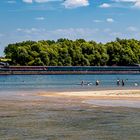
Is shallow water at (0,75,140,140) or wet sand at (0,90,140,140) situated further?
wet sand at (0,90,140,140)

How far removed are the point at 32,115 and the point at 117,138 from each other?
1335cm

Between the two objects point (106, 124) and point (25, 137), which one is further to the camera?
point (106, 124)

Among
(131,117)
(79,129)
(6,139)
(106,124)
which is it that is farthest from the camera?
(131,117)

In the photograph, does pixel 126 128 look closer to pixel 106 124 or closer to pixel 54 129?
pixel 106 124

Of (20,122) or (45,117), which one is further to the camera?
(45,117)

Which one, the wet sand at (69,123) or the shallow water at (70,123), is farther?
the wet sand at (69,123)

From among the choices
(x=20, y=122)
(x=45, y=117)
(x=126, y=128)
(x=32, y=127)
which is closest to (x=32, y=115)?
(x=45, y=117)

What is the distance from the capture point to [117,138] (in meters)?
29.6

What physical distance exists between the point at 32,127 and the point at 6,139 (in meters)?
5.15

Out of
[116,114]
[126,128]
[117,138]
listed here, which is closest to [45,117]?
[116,114]

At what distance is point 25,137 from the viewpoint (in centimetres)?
2995

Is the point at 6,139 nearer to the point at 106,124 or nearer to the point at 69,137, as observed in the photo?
the point at 69,137

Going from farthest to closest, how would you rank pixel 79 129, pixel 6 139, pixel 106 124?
pixel 106 124
pixel 79 129
pixel 6 139

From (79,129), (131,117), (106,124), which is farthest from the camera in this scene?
(131,117)
